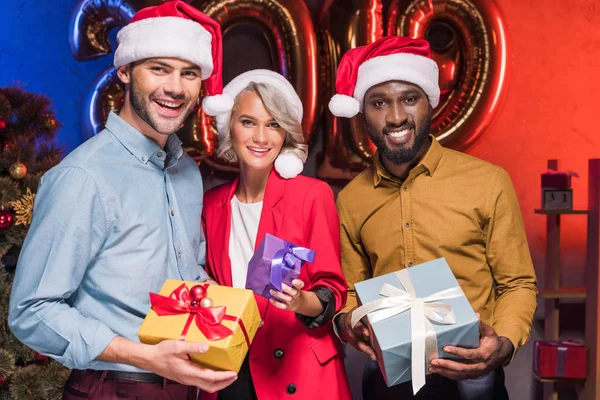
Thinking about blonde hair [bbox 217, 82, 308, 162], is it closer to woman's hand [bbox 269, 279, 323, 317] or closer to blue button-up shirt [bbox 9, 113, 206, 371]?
blue button-up shirt [bbox 9, 113, 206, 371]

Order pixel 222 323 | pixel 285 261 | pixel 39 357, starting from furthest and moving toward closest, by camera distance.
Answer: pixel 39 357, pixel 285 261, pixel 222 323

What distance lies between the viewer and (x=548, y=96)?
4.07 metres

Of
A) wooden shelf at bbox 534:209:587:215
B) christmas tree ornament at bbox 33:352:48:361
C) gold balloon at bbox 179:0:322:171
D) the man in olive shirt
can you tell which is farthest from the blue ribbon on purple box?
wooden shelf at bbox 534:209:587:215

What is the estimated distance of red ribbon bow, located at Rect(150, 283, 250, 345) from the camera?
181 centimetres

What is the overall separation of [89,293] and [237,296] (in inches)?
17.5

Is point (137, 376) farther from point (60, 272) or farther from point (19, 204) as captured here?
point (19, 204)

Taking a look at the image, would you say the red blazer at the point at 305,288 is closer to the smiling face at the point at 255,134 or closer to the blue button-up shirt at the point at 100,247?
the smiling face at the point at 255,134

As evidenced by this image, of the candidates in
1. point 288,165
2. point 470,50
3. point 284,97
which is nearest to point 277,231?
point 288,165

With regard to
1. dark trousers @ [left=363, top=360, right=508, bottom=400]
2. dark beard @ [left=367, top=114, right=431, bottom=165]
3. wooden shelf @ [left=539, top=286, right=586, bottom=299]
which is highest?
dark beard @ [left=367, top=114, right=431, bottom=165]

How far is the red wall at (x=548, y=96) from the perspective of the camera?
4.06 m

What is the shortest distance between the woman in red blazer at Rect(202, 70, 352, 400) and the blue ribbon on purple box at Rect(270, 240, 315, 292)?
0.26m

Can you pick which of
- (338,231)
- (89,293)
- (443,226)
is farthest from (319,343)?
(89,293)

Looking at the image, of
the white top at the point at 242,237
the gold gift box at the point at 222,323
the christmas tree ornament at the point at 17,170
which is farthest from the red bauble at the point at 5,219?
the gold gift box at the point at 222,323

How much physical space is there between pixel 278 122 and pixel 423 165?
54cm
